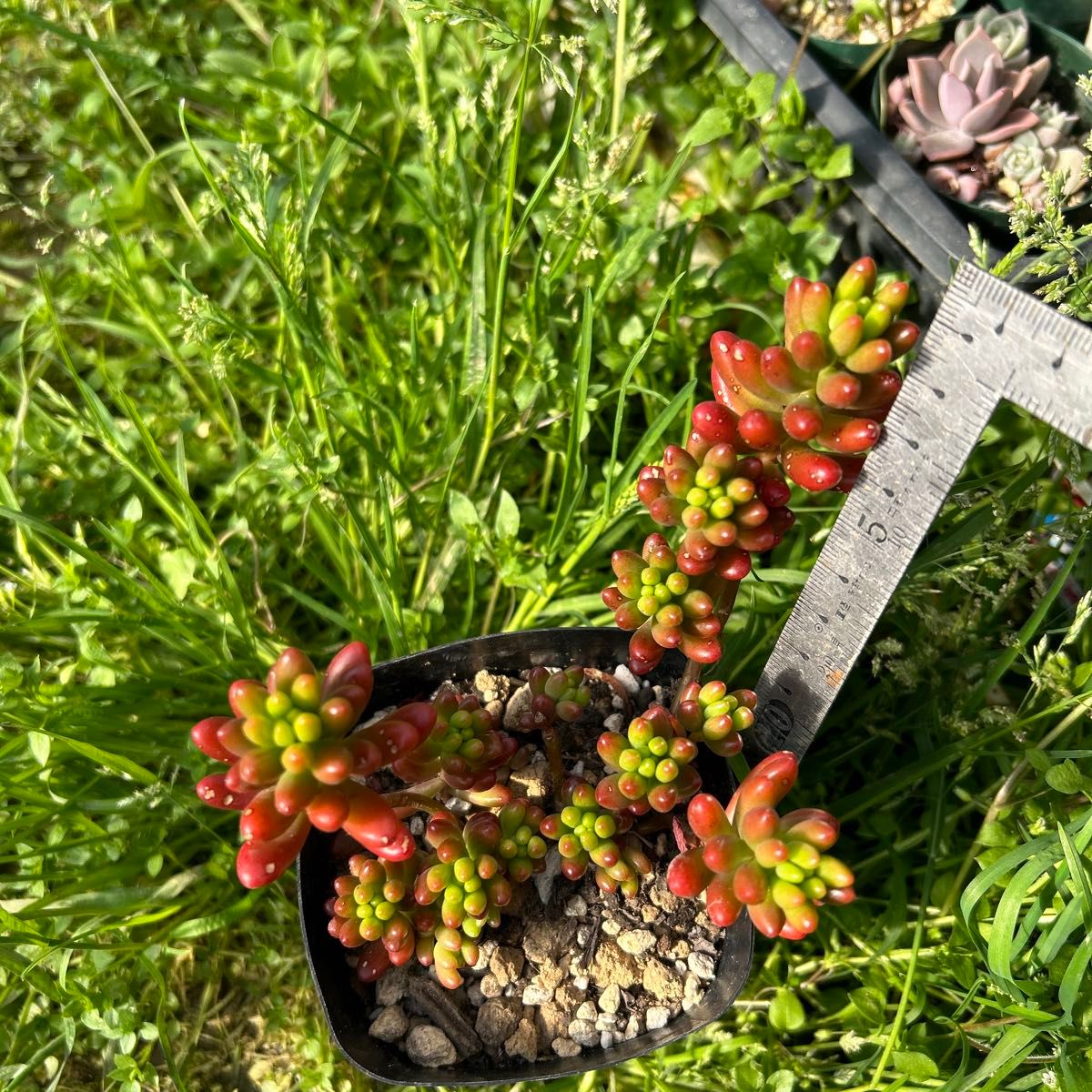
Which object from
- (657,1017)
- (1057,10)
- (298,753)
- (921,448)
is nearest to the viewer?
(298,753)

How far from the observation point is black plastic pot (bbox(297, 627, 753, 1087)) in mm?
1330

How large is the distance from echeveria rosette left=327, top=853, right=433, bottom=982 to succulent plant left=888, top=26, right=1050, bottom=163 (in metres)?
2.01

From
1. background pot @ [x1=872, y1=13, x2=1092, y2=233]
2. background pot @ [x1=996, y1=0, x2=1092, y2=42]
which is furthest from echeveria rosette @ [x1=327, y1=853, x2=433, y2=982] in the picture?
background pot @ [x1=996, y1=0, x2=1092, y2=42]

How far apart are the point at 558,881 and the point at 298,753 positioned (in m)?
0.62

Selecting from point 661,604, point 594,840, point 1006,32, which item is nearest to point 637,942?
point 594,840

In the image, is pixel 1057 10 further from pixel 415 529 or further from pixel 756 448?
pixel 415 529

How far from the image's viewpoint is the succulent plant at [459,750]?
48.8 inches

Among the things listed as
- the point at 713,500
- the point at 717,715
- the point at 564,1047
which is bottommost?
the point at 564,1047

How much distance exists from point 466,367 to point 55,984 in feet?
4.29

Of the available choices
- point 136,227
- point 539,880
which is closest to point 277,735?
point 539,880

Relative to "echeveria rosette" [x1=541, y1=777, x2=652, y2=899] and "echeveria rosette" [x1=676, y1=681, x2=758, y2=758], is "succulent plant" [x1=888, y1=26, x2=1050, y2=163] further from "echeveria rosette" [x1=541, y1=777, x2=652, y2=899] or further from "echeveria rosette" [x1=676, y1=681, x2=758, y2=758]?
"echeveria rosette" [x1=541, y1=777, x2=652, y2=899]

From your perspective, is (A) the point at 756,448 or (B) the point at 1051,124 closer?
(A) the point at 756,448

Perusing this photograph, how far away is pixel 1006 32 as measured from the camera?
223cm

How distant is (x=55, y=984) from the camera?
1.57 meters
